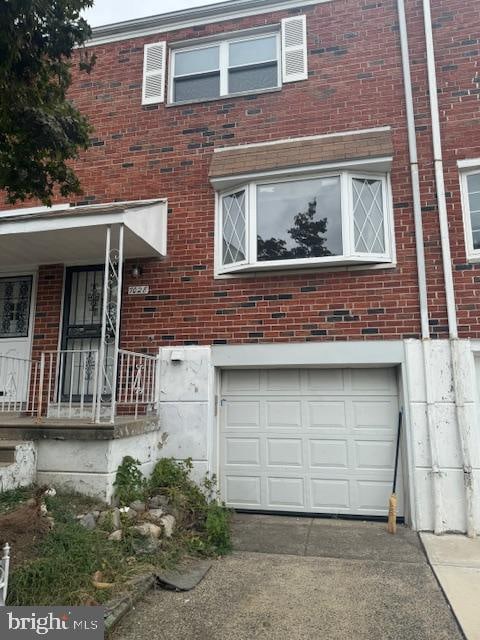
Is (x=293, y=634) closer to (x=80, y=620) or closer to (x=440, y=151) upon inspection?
(x=80, y=620)

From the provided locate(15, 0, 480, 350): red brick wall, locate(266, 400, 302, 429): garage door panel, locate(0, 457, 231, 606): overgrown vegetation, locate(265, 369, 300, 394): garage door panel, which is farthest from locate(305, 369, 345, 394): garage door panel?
locate(0, 457, 231, 606): overgrown vegetation

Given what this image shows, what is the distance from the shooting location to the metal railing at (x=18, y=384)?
721cm

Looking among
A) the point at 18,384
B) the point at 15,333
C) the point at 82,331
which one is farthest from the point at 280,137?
the point at 18,384

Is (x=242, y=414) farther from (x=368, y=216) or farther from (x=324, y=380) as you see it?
(x=368, y=216)

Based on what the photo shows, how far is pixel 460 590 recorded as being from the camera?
4.20 m

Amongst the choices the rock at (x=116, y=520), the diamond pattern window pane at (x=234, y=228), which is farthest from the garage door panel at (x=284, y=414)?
the rock at (x=116, y=520)

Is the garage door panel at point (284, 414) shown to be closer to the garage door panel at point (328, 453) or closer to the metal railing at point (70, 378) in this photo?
the garage door panel at point (328, 453)

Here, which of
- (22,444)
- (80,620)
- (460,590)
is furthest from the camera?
(22,444)

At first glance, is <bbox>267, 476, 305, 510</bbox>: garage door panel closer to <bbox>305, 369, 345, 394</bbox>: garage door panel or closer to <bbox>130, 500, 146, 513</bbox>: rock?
<bbox>305, 369, 345, 394</bbox>: garage door panel

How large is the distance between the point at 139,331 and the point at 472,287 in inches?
177

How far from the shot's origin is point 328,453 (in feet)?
21.6

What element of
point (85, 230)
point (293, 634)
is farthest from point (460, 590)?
point (85, 230)

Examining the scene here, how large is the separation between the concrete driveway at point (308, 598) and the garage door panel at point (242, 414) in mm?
1656

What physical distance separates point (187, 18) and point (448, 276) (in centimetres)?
585
